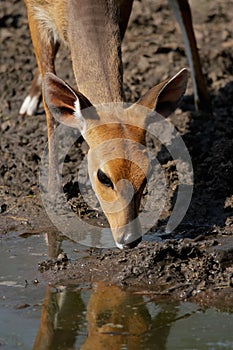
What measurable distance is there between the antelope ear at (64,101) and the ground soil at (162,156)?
1173mm

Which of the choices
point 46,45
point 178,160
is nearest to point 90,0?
point 46,45

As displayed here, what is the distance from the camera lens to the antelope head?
7.41m

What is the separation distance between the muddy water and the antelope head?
556mm

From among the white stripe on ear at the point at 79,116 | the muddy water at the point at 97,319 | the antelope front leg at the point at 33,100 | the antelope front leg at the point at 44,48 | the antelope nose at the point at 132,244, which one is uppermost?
the antelope front leg at the point at 44,48

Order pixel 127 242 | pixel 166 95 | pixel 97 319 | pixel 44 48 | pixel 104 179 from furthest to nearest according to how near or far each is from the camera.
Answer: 1. pixel 44 48
2. pixel 166 95
3. pixel 104 179
4. pixel 127 242
5. pixel 97 319

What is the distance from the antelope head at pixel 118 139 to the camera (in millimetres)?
7414

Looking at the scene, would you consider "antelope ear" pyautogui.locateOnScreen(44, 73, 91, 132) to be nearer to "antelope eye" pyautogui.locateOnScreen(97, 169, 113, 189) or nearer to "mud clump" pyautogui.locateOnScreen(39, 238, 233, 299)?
"antelope eye" pyautogui.locateOnScreen(97, 169, 113, 189)

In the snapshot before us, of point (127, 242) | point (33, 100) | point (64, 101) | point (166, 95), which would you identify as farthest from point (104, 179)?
point (33, 100)

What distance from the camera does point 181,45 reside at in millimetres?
12812

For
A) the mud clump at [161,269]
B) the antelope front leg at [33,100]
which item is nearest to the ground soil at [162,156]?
the mud clump at [161,269]

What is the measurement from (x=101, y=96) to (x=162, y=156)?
1929 mm

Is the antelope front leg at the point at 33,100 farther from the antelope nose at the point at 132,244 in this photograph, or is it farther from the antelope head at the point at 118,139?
the antelope nose at the point at 132,244

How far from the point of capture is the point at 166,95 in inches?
315

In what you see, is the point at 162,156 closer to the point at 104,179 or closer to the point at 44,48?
the point at 44,48
